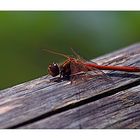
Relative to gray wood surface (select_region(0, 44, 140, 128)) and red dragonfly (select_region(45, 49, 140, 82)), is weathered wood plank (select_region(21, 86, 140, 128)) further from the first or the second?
red dragonfly (select_region(45, 49, 140, 82))

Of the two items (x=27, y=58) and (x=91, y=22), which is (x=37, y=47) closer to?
(x=27, y=58)

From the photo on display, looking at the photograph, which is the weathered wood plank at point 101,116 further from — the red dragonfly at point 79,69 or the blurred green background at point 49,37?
the blurred green background at point 49,37

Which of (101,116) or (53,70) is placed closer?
(101,116)

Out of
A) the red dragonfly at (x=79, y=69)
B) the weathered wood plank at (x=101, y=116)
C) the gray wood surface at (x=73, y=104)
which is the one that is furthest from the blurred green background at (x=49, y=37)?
the weathered wood plank at (x=101, y=116)

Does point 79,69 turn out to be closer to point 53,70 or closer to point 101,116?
point 53,70

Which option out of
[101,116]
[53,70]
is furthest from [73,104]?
[53,70]

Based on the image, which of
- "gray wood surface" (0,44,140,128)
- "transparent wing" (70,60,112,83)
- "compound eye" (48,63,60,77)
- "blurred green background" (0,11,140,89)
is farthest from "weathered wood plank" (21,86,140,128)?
"blurred green background" (0,11,140,89)
